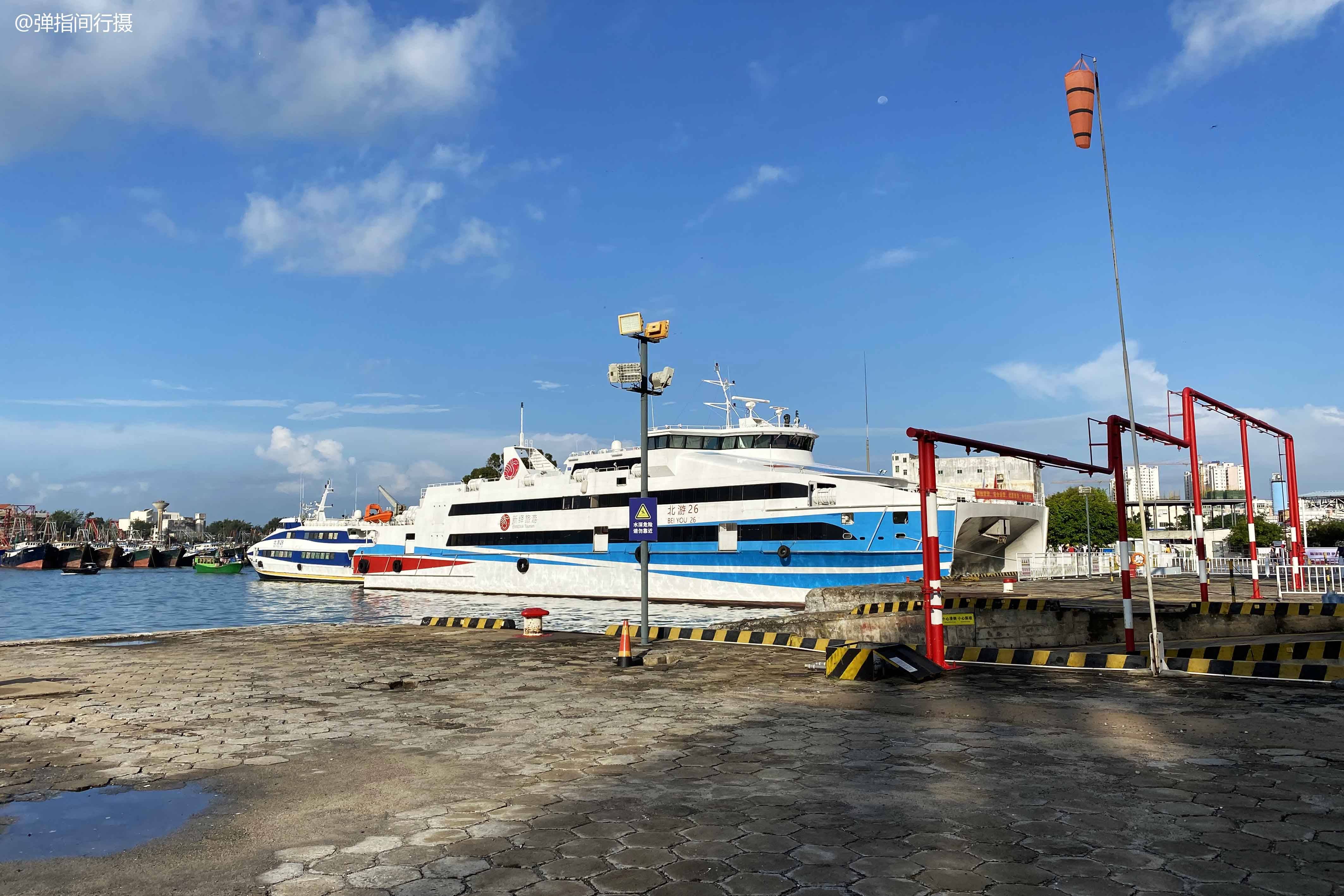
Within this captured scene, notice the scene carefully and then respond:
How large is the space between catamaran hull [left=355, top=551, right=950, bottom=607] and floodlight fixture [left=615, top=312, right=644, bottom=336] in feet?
57.2

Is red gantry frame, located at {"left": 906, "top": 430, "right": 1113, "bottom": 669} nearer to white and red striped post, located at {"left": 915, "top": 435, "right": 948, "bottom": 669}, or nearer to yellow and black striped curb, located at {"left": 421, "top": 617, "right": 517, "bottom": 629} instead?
white and red striped post, located at {"left": 915, "top": 435, "right": 948, "bottom": 669}

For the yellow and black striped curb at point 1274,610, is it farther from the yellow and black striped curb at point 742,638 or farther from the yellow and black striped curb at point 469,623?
the yellow and black striped curb at point 469,623

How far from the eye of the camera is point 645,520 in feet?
41.8

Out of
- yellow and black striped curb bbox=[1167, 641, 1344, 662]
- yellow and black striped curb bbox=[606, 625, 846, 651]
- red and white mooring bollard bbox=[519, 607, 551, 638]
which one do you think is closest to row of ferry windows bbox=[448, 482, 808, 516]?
red and white mooring bollard bbox=[519, 607, 551, 638]

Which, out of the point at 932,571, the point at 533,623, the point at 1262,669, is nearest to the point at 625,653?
the point at 932,571

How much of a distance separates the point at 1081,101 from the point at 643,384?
6.84 m

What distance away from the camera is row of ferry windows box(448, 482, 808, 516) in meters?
30.9

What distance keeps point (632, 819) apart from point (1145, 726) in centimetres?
489

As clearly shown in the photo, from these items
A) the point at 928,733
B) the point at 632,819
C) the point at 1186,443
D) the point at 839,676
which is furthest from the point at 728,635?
the point at 1186,443

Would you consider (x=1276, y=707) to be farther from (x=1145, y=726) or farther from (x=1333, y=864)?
(x=1333, y=864)

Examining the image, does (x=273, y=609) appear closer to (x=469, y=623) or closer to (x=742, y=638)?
(x=469, y=623)

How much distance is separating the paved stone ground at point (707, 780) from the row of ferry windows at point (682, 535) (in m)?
19.4

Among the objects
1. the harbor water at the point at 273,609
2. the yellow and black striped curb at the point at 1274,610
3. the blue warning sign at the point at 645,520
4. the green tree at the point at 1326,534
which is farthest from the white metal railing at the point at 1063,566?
the green tree at the point at 1326,534

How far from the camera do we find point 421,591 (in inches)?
1790
